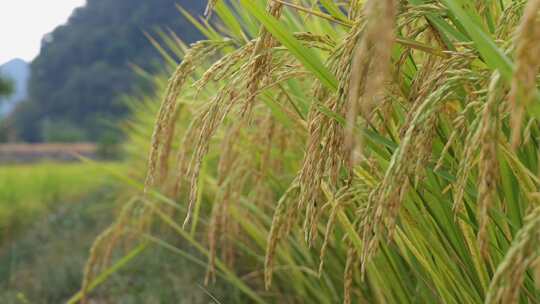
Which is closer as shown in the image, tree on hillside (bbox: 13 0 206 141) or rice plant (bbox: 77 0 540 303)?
rice plant (bbox: 77 0 540 303)

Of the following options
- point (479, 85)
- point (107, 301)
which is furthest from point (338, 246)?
point (107, 301)

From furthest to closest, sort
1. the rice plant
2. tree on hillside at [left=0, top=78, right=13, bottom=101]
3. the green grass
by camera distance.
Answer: tree on hillside at [left=0, top=78, right=13, bottom=101] < the green grass < the rice plant

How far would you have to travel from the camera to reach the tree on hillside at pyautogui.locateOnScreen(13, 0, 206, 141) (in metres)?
41.5

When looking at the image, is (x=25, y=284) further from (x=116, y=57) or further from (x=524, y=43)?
(x=116, y=57)

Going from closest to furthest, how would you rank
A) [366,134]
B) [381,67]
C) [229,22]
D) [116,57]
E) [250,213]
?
[381,67] < [366,134] < [229,22] < [250,213] < [116,57]

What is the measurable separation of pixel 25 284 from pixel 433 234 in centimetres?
314

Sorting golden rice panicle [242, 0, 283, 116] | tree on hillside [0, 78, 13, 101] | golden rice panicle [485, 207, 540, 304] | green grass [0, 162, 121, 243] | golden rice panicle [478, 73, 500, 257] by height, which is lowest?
golden rice panicle [485, 207, 540, 304]

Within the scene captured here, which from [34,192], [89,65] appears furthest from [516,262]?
[89,65]

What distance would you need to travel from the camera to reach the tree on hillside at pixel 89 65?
136 feet

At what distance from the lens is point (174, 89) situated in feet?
2.92

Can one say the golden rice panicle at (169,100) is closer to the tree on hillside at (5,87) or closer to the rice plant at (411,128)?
the rice plant at (411,128)

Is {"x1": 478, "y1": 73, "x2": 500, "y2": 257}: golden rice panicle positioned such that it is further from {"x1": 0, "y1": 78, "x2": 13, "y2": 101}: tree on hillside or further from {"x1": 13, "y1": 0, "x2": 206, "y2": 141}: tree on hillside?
{"x1": 13, "y1": 0, "x2": 206, "y2": 141}: tree on hillside

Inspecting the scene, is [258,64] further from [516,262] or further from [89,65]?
[89,65]

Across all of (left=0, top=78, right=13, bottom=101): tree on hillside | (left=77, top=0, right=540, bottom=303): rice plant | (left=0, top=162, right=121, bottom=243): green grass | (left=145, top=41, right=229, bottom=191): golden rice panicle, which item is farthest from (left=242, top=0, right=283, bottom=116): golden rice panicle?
(left=0, top=78, right=13, bottom=101): tree on hillside
